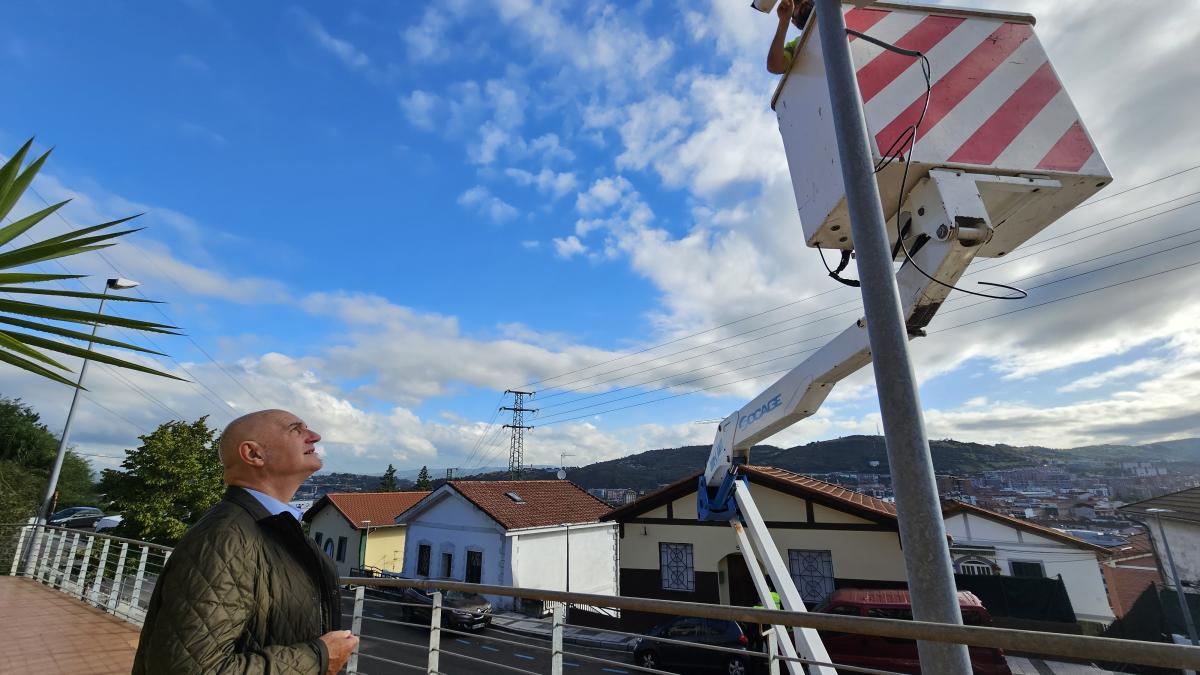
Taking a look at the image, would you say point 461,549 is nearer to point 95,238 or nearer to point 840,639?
point 840,639

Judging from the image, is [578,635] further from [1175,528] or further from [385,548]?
[385,548]

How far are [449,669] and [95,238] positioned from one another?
13.3 meters

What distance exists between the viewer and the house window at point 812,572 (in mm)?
15266

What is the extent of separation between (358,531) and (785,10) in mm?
32594

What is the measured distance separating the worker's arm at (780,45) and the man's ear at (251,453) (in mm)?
3711

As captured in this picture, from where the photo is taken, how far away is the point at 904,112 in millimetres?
3092

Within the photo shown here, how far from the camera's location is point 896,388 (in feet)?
6.72

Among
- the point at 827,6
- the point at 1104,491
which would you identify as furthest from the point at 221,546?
the point at 1104,491

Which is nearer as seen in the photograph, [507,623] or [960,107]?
[960,107]

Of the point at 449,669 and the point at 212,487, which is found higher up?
the point at 212,487

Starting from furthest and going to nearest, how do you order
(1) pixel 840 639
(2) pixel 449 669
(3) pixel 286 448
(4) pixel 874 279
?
1. (2) pixel 449 669
2. (1) pixel 840 639
3. (4) pixel 874 279
4. (3) pixel 286 448

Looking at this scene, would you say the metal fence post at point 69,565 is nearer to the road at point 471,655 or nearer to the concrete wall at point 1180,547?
the road at point 471,655

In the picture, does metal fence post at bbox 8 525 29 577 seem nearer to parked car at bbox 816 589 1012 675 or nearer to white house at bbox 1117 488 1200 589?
parked car at bbox 816 589 1012 675

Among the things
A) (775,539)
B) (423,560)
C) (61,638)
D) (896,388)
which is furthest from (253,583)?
(423,560)
